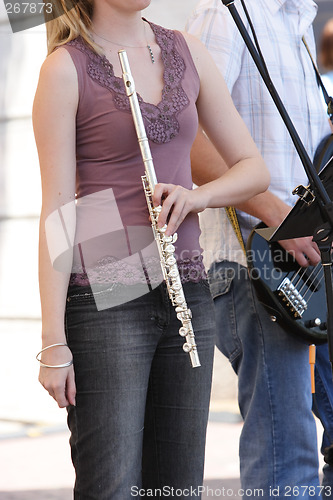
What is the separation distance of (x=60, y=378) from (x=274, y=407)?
0.70 metres

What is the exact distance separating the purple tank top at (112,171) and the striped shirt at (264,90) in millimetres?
462

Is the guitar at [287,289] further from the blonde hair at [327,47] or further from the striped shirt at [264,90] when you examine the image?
the blonde hair at [327,47]

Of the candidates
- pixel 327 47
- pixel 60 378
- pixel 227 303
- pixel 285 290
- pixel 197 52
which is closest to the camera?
pixel 60 378

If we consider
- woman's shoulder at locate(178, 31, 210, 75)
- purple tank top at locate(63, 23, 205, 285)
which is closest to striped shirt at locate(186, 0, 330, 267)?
woman's shoulder at locate(178, 31, 210, 75)

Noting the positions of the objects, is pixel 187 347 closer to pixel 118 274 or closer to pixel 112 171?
pixel 118 274

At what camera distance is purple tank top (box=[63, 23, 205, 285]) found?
131 cm

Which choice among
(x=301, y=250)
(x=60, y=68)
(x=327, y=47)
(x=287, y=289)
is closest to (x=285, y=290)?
(x=287, y=289)

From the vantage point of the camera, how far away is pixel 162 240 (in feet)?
4.25

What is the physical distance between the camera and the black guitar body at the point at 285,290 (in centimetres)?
172

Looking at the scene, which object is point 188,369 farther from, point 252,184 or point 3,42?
point 3,42

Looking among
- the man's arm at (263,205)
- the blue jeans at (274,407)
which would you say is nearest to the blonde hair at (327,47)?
the man's arm at (263,205)

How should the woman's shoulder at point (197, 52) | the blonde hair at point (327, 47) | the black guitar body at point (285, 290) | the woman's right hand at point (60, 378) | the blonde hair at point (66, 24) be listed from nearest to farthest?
the woman's right hand at point (60, 378) → the blonde hair at point (66, 24) → the woman's shoulder at point (197, 52) → the black guitar body at point (285, 290) → the blonde hair at point (327, 47)

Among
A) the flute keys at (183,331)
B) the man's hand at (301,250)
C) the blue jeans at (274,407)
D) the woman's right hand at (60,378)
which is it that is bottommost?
the blue jeans at (274,407)

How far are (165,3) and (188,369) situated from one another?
2.89 meters
